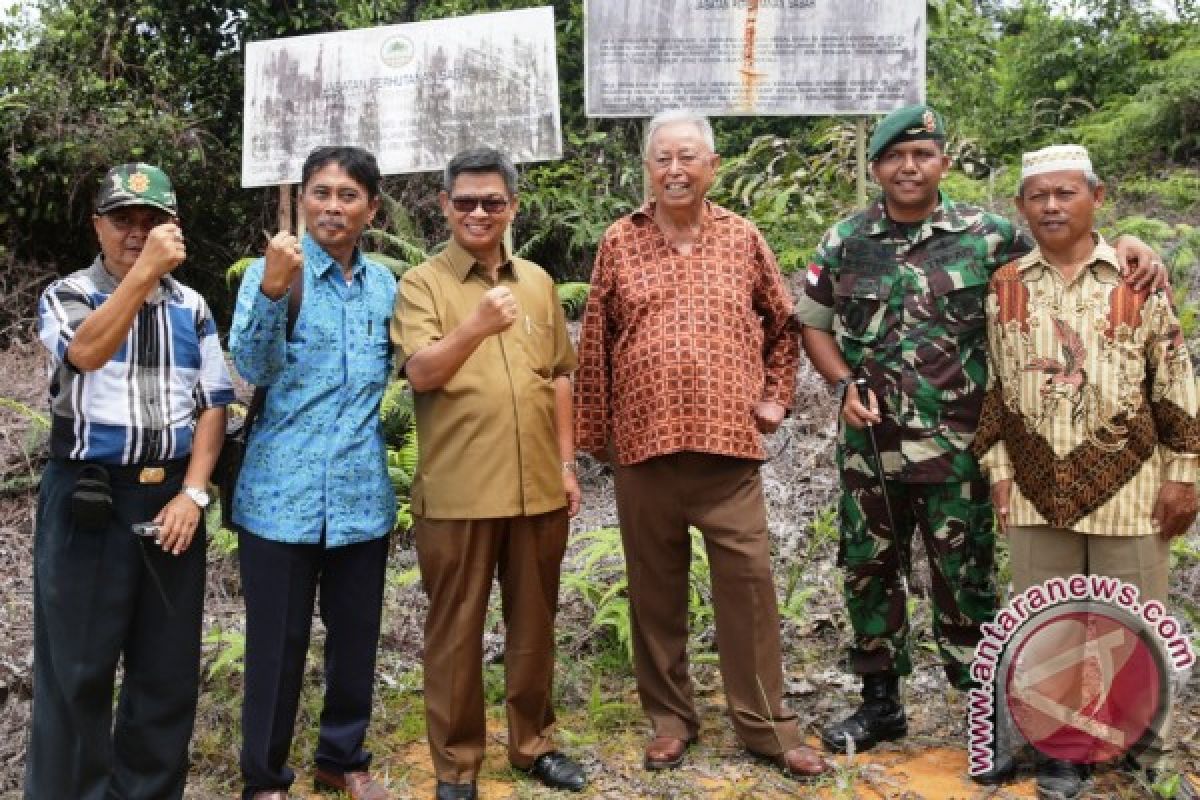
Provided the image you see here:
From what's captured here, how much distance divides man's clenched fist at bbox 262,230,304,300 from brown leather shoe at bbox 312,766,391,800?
1521 mm

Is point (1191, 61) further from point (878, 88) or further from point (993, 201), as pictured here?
point (878, 88)

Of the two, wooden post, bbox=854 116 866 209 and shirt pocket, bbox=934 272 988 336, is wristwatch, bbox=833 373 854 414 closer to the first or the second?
shirt pocket, bbox=934 272 988 336

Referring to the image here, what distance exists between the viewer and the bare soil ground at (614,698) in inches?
142

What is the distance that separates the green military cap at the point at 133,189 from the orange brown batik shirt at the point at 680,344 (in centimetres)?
133

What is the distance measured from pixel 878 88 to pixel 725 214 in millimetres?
3256

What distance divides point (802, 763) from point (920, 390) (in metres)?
1.22

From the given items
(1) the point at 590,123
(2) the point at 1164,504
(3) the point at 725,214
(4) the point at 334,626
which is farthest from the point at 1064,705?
(1) the point at 590,123

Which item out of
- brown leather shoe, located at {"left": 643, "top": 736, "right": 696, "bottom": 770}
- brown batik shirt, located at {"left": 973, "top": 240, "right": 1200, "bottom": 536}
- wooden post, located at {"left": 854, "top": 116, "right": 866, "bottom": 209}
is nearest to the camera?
brown batik shirt, located at {"left": 973, "top": 240, "right": 1200, "bottom": 536}

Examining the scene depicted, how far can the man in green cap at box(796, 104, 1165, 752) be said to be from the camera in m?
3.57

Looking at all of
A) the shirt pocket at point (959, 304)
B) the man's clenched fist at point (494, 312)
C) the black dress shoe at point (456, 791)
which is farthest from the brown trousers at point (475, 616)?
the shirt pocket at point (959, 304)

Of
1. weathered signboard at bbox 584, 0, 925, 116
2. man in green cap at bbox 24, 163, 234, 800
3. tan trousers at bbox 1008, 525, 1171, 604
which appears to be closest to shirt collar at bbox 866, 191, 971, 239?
tan trousers at bbox 1008, 525, 1171, 604

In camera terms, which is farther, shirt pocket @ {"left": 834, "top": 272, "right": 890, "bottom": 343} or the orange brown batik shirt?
shirt pocket @ {"left": 834, "top": 272, "right": 890, "bottom": 343}

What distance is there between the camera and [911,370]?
3.58 meters

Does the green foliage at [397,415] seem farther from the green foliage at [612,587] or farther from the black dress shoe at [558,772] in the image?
the black dress shoe at [558,772]
